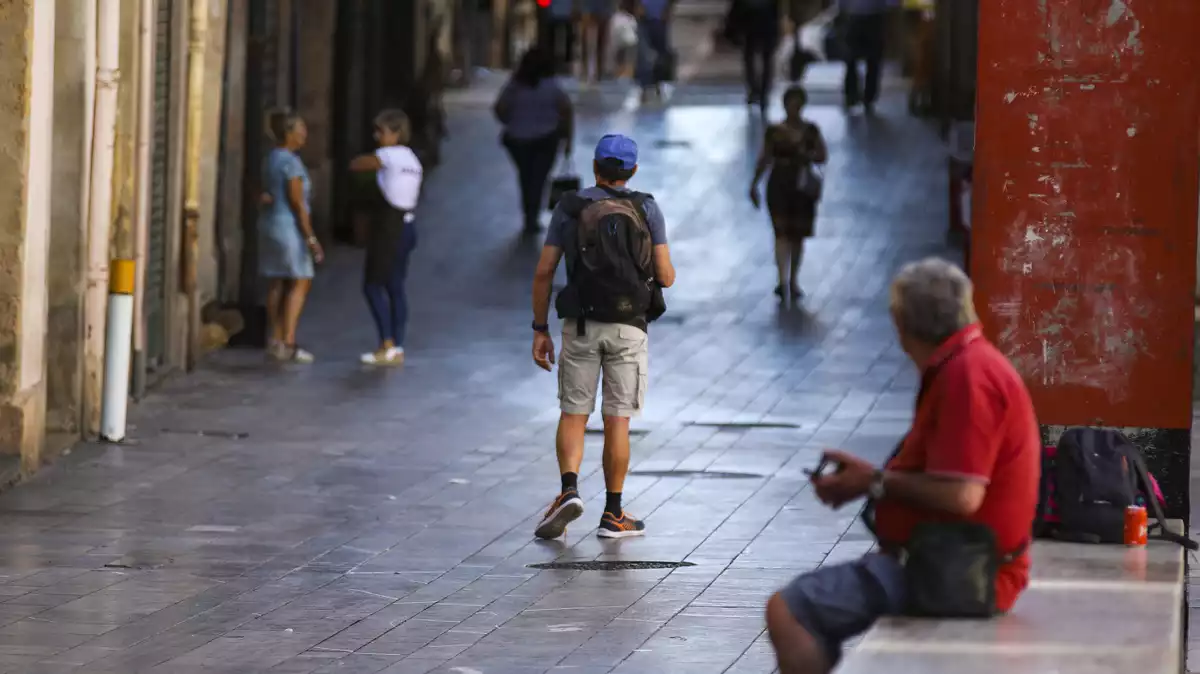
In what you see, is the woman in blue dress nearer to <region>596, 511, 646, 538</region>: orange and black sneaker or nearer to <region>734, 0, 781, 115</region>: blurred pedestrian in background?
<region>596, 511, 646, 538</region>: orange and black sneaker

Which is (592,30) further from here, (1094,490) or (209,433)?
(1094,490)

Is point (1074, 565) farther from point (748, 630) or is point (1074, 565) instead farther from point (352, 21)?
point (352, 21)

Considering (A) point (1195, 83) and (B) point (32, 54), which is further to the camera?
(B) point (32, 54)

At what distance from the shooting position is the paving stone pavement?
8.79 meters

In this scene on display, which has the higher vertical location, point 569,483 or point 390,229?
point 390,229

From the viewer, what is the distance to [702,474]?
12.8 metres

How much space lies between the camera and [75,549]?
34.6 feet

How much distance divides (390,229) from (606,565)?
7120 millimetres

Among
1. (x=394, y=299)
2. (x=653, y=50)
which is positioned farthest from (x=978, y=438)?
(x=653, y=50)

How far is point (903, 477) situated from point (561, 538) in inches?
189

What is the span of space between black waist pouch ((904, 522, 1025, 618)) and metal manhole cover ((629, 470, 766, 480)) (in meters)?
6.22

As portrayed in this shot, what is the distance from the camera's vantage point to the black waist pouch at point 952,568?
20.4ft

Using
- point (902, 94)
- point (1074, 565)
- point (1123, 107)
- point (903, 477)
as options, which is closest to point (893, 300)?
point (903, 477)

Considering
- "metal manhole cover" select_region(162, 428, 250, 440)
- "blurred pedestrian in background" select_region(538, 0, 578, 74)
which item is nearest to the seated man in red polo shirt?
"metal manhole cover" select_region(162, 428, 250, 440)
